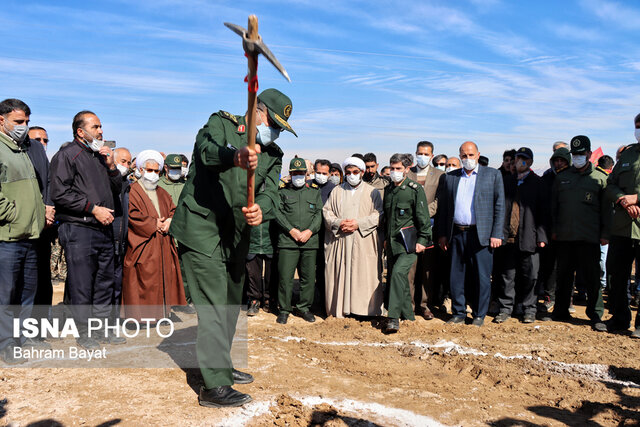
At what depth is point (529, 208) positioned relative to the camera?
296 inches

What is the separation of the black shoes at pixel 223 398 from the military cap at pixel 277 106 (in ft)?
6.43

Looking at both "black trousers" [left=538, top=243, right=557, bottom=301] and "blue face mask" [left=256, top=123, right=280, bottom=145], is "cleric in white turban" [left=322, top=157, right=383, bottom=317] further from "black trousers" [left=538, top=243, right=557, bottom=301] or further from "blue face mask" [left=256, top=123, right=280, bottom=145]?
"blue face mask" [left=256, top=123, right=280, bottom=145]

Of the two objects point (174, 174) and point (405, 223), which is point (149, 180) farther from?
point (405, 223)

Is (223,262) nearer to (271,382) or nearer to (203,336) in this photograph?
(203,336)

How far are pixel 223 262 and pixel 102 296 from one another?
2394mm

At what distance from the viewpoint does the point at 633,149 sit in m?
6.61

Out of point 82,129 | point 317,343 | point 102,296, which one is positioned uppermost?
point 82,129

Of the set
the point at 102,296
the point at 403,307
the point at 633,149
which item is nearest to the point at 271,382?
the point at 102,296

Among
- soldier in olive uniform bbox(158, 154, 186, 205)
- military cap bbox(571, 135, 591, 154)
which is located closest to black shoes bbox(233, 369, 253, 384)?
soldier in olive uniform bbox(158, 154, 186, 205)

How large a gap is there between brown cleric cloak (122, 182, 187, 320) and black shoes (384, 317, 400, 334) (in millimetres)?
2793

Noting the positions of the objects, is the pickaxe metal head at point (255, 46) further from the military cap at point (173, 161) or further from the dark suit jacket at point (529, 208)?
the dark suit jacket at point (529, 208)

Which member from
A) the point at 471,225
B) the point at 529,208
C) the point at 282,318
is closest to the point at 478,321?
the point at 471,225

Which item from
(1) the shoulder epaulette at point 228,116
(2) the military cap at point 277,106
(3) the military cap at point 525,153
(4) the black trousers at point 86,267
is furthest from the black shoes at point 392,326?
(1) the shoulder epaulette at point 228,116

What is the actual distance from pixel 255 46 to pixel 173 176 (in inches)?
200
